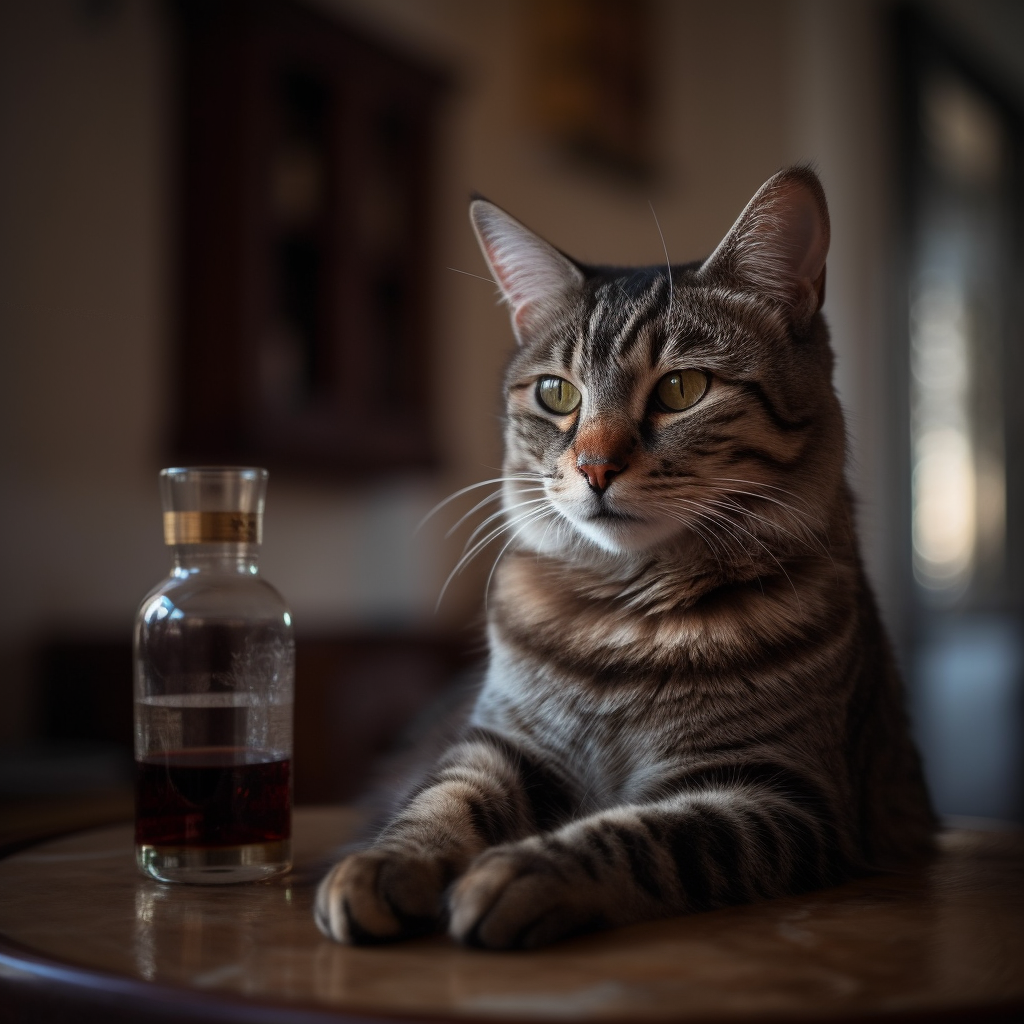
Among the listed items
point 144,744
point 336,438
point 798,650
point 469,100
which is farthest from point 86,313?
point 798,650

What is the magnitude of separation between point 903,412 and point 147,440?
3120mm

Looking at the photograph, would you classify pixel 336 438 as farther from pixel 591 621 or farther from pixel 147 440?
pixel 591 621

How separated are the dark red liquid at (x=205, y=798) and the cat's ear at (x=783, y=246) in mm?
575

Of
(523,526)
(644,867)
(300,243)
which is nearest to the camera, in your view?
(644,867)

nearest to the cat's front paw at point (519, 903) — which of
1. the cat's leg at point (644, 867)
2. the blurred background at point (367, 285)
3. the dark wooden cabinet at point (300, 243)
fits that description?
the cat's leg at point (644, 867)

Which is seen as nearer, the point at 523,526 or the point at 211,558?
the point at 211,558

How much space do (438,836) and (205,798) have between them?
174 millimetres

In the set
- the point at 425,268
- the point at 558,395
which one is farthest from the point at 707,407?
the point at 425,268

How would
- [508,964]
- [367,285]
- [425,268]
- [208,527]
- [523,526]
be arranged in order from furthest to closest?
[425,268], [367,285], [523,526], [208,527], [508,964]

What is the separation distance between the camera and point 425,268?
3.14 m

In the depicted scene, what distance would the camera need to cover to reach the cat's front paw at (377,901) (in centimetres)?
65

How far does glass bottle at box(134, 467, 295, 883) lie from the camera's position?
2.71 feet

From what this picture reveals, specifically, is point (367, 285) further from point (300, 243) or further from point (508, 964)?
point (508, 964)

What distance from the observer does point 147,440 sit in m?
2.56
